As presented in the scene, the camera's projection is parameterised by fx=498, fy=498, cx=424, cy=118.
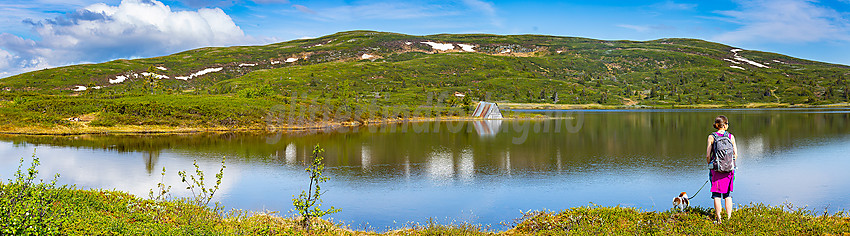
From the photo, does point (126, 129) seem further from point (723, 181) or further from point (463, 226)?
point (723, 181)

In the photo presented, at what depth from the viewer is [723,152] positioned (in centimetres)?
1172

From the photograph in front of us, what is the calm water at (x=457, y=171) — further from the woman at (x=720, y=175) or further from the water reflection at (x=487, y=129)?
the water reflection at (x=487, y=129)

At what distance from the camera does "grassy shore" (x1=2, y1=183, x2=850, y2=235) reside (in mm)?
11367

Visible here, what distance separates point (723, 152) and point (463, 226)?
675 cm

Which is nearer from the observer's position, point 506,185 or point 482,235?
point 482,235

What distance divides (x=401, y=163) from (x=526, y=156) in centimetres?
956

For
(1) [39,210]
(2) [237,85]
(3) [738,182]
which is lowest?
(3) [738,182]

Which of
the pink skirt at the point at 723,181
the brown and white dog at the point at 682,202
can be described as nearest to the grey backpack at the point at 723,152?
the pink skirt at the point at 723,181

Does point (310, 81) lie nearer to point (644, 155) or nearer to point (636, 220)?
point (644, 155)

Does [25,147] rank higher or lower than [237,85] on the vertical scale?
lower

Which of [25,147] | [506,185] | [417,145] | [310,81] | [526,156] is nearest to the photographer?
[506,185]

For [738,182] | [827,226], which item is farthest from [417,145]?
[827,226]

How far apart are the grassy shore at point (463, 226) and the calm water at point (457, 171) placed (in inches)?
151

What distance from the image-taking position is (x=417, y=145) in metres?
44.4
